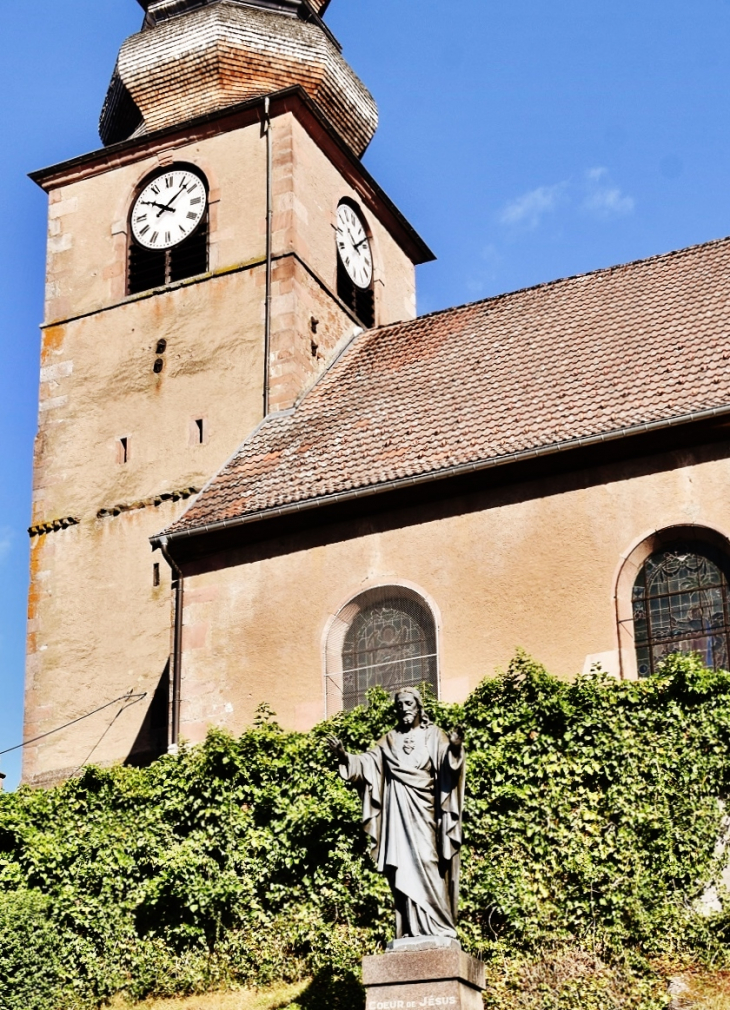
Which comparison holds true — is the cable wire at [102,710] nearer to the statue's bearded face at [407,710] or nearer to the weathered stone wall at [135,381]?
the weathered stone wall at [135,381]

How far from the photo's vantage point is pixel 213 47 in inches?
1133

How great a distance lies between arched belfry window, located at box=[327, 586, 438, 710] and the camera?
2009 cm

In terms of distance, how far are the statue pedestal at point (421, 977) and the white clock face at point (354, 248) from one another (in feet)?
55.0

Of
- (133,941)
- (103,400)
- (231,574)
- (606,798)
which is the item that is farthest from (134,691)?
(606,798)

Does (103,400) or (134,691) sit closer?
(134,691)

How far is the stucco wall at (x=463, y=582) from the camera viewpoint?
1903 cm

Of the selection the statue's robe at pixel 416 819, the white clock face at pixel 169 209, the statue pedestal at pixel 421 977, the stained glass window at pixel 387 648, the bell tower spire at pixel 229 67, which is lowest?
the statue pedestal at pixel 421 977

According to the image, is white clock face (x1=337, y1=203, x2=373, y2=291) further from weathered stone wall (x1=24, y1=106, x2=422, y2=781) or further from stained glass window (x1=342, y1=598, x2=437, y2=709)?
stained glass window (x1=342, y1=598, x2=437, y2=709)

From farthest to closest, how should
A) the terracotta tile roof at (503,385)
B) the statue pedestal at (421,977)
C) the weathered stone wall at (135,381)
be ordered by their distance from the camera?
the weathered stone wall at (135,381)
the terracotta tile roof at (503,385)
the statue pedestal at (421,977)

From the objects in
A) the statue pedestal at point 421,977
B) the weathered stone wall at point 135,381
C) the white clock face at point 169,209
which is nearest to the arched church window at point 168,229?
the white clock face at point 169,209

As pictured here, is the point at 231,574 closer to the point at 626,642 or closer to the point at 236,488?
the point at 236,488

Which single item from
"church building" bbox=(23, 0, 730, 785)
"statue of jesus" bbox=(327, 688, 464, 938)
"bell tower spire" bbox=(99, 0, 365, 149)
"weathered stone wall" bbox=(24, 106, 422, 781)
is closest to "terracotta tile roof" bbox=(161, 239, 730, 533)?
"church building" bbox=(23, 0, 730, 785)

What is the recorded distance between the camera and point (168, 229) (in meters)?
27.8

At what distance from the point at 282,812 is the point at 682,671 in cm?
431
